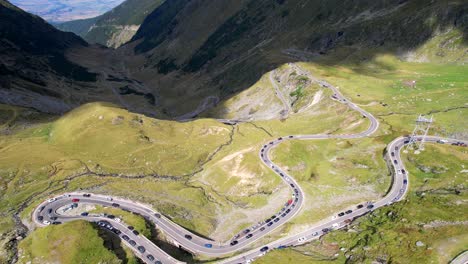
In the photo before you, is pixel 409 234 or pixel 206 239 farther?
pixel 206 239

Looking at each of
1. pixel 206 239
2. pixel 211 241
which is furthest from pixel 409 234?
pixel 206 239

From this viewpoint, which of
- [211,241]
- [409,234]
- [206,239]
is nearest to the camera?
[409,234]

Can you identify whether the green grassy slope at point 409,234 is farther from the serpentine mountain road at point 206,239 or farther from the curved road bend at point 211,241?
the curved road bend at point 211,241

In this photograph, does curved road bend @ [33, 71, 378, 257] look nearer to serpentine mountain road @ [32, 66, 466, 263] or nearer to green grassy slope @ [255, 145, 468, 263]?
serpentine mountain road @ [32, 66, 466, 263]

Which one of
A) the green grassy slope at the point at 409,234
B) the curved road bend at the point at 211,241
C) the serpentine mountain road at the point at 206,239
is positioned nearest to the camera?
the green grassy slope at the point at 409,234

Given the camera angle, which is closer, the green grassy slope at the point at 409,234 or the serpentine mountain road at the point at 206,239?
the green grassy slope at the point at 409,234

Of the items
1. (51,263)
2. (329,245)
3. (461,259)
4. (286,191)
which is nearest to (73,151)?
(51,263)

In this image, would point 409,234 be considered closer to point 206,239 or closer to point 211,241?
point 211,241

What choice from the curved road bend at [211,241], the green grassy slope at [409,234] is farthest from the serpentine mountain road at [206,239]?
the green grassy slope at [409,234]

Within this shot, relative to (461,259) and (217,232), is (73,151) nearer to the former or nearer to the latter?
(217,232)
